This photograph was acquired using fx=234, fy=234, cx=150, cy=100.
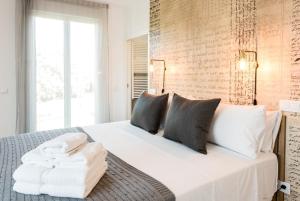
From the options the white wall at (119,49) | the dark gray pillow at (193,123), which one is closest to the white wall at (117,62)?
the white wall at (119,49)

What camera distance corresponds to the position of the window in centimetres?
388

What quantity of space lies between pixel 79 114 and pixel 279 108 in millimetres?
3357

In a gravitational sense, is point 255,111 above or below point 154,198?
above

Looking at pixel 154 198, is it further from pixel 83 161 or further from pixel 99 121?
pixel 99 121

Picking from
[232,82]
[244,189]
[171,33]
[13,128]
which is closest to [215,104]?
[232,82]

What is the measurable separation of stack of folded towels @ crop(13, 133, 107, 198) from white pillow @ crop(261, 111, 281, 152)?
1.31 metres

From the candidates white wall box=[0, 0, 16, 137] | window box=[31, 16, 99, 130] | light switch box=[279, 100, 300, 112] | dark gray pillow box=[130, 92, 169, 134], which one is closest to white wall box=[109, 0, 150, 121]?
window box=[31, 16, 99, 130]

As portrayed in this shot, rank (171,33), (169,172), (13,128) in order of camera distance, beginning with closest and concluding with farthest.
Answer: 1. (169,172)
2. (171,33)
3. (13,128)

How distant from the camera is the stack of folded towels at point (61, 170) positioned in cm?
115

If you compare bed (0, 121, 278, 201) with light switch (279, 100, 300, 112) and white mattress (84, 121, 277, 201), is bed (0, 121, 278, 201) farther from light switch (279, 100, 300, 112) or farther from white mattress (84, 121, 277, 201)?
light switch (279, 100, 300, 112)

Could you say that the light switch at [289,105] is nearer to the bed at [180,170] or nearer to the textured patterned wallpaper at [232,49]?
the textured patterned wallpaper at [232,49]

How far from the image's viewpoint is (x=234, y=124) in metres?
1.89

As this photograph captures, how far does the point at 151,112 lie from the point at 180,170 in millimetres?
1051

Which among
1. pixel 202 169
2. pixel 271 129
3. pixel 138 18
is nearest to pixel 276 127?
pixel 271 129
